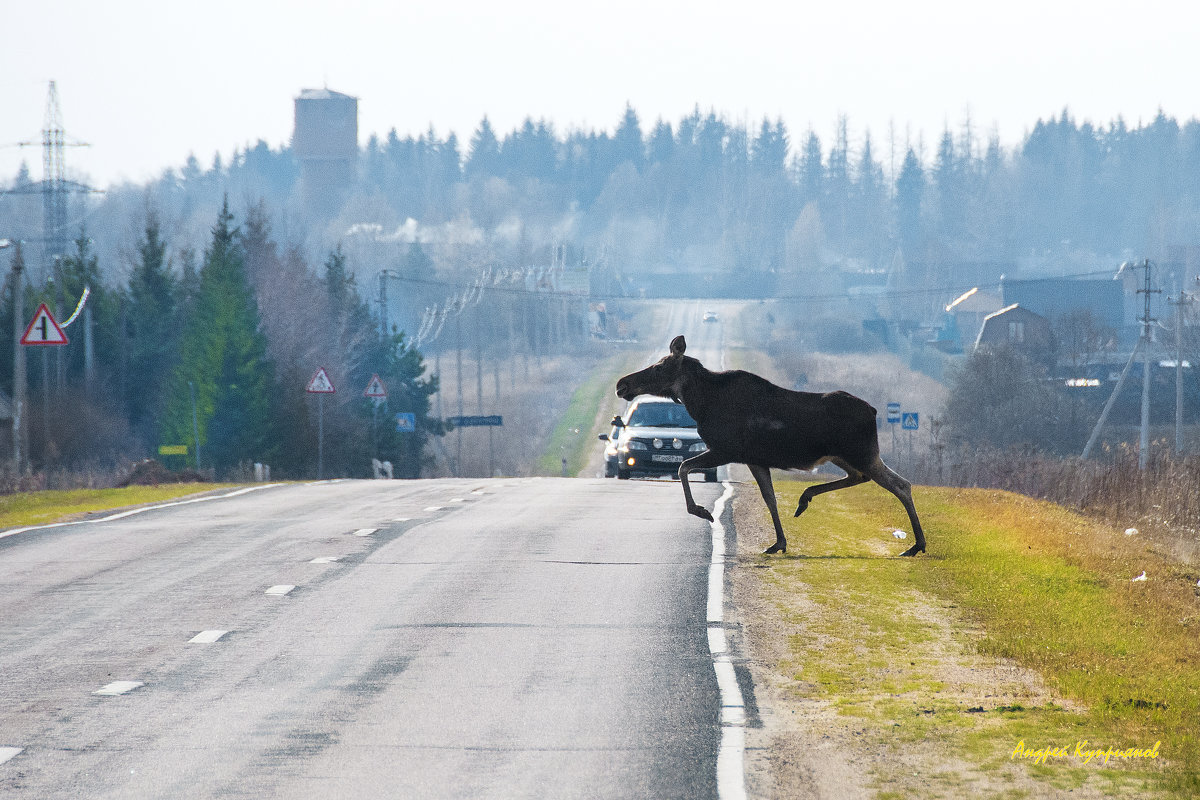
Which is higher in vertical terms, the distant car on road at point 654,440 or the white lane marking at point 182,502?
the distant car on road at point 654,440

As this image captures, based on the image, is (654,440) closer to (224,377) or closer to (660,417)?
(660,417)

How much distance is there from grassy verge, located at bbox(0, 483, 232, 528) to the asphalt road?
3.43 meters

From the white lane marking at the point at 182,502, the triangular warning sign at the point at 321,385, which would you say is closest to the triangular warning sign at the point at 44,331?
the white lane marking at the point at 182,502

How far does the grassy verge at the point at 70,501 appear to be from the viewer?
73.6 ft

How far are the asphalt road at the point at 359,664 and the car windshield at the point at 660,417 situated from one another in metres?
11.7

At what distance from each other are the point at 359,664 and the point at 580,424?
79955mm

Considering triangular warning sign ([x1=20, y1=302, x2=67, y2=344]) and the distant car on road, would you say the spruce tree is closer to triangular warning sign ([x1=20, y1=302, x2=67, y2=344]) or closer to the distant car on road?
triangular warning sign ([x1=20, y1=302, x2=67, y2=344])

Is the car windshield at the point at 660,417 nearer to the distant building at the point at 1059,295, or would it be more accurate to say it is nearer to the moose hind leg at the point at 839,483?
the moose hind leg at the point at 839,483

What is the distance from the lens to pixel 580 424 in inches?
3551

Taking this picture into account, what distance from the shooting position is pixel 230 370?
6028 centimetres

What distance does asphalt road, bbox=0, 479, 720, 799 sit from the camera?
7.39 metres

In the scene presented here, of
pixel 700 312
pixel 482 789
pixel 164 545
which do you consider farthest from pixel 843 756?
pixel 700 312

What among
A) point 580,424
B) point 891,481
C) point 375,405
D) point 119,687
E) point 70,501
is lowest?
point 580,424

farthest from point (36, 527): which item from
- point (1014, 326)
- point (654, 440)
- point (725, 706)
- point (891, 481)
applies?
point (1014, 326)
